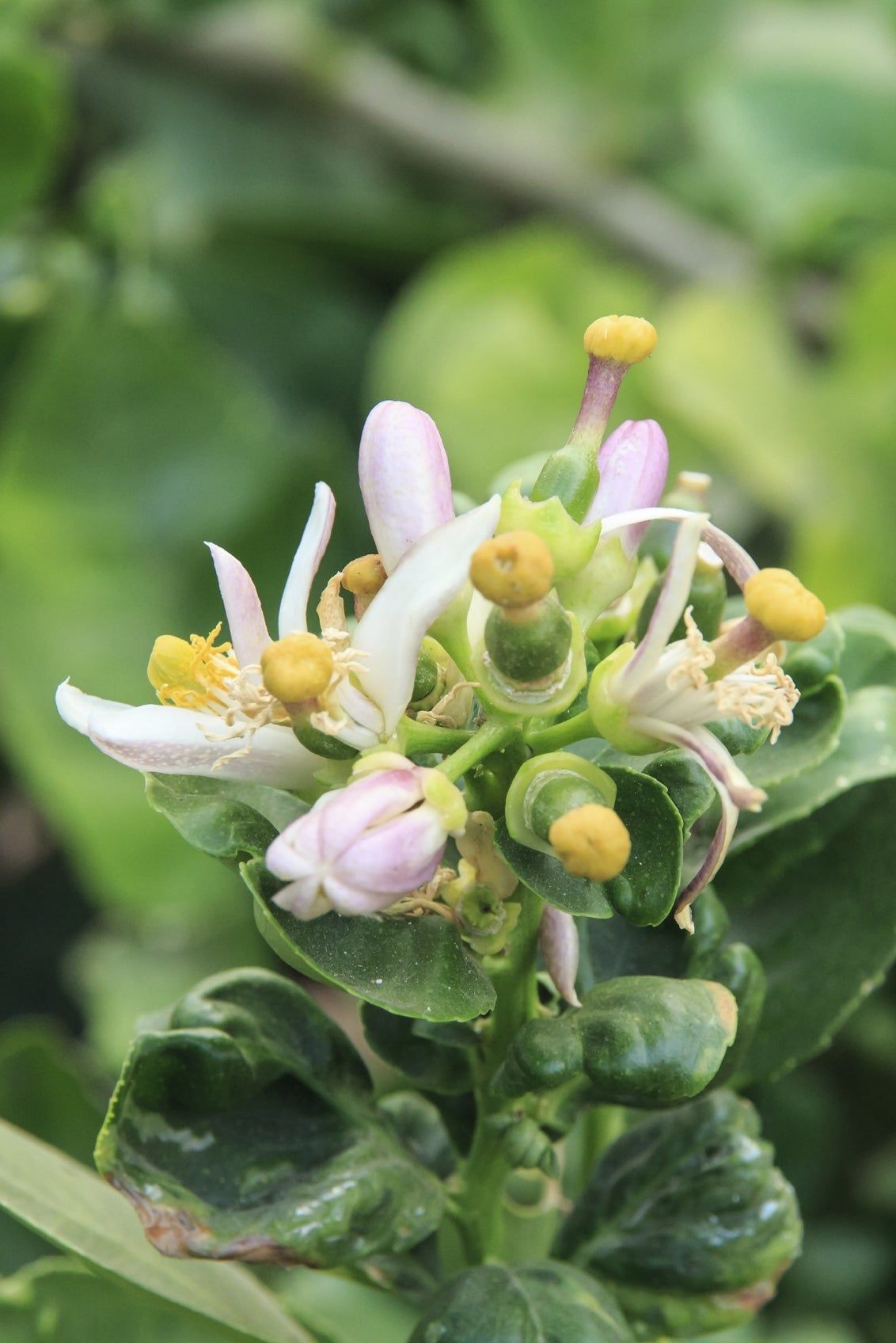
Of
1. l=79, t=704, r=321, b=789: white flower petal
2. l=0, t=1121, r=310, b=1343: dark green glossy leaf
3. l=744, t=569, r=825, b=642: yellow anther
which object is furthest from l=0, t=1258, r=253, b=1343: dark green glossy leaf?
l=744, t=569, r=825, b=642: yellow anther

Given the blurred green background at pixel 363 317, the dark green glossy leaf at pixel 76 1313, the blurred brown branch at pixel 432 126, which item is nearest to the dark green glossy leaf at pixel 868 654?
the dark green glossy leaf at pixel 76 1313

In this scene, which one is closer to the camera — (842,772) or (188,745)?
(188,745)

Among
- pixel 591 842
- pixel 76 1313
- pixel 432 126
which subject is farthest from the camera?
pixel 432 126

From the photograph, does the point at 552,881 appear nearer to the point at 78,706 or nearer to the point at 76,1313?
the point at 78,706

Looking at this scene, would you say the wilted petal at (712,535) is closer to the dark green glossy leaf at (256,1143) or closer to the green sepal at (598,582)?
the green sepal at (598,582)

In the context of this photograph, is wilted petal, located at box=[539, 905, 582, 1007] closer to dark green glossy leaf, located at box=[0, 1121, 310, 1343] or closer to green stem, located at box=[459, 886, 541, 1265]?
green stem, located at box=[459, 886, 541, 1265]

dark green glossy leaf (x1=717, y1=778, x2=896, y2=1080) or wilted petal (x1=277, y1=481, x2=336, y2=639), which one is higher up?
wilted petal (x1=277, y1=481, x2=336, y2=639)

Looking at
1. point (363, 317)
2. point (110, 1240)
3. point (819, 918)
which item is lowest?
point (363, 317)

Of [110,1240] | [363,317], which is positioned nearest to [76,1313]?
[110,1240]
